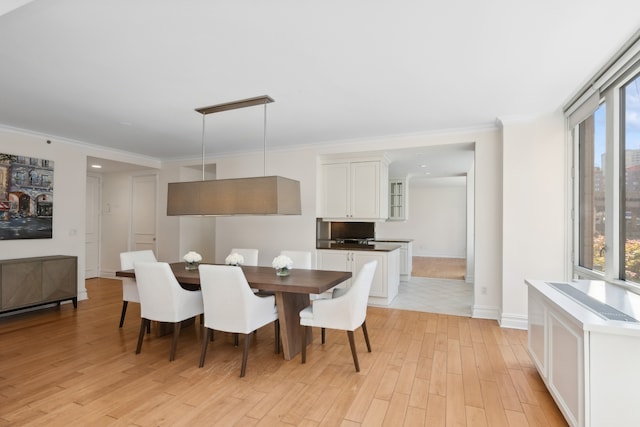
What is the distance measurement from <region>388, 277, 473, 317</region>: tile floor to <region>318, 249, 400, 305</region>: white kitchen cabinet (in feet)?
0.75

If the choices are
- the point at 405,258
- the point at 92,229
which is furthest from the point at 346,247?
the point at 92,229

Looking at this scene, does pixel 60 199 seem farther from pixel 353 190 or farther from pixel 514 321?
pixel 514 321

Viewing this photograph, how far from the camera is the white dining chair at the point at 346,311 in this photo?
9.21 feet

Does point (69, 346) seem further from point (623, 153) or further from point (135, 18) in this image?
point (623, 153)

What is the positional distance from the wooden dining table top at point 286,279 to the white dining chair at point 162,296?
0.22m

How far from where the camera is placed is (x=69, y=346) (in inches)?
131

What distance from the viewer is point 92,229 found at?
722 cm

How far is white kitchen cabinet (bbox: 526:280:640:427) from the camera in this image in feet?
5.47

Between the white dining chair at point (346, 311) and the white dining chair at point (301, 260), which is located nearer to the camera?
the white dining chair at point (346, 311)

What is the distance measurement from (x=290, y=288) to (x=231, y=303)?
0.50 meters

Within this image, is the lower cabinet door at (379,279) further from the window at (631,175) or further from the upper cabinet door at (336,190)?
the window at (631,175)

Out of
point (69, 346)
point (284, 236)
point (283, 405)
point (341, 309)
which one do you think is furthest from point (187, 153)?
point (283, 405)

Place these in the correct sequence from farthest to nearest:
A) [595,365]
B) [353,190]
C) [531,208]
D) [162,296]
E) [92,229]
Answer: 1. [92,229]
2. [353,190]
3. [531,208]
4. [162,296]
5. [595,365]

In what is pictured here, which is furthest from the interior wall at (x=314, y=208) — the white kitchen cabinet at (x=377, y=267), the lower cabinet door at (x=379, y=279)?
the lower cabinet door at (x=379, y=279)
